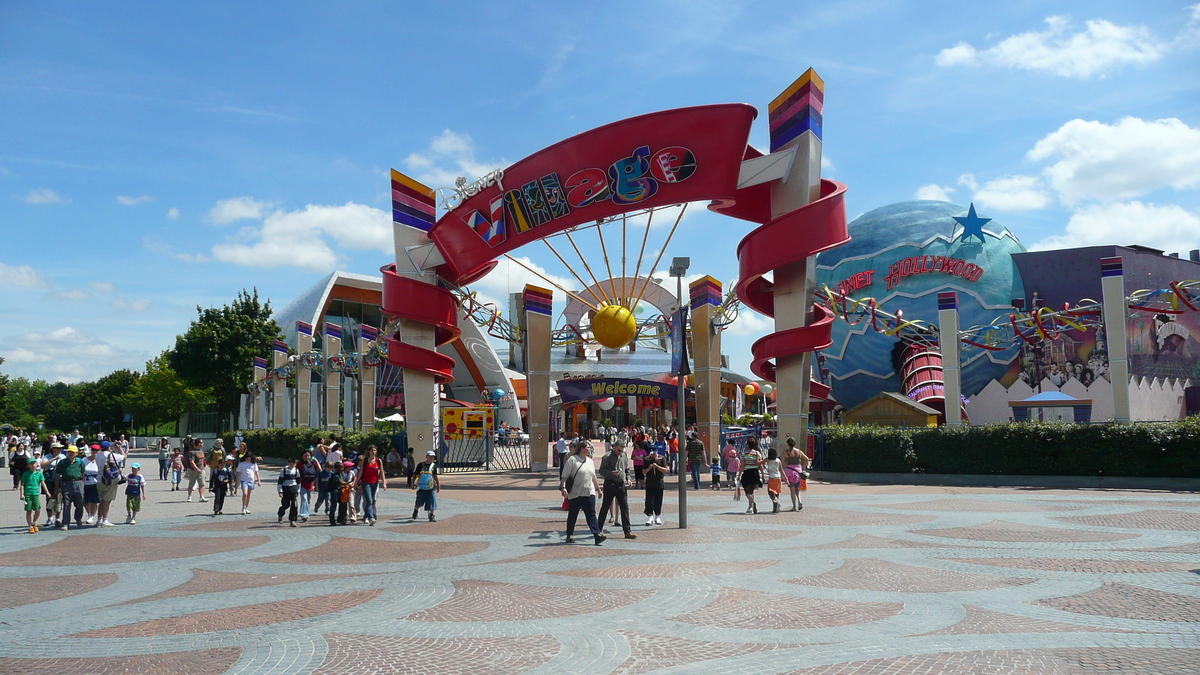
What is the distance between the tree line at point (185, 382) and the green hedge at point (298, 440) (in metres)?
7.26

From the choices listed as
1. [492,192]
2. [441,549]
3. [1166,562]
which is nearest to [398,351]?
[492,192]

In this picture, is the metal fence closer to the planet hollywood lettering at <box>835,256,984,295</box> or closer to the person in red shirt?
the person in red shirt

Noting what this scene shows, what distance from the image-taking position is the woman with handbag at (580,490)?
44.2 ft

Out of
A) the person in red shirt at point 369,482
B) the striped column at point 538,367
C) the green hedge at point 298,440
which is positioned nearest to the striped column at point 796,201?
the striped column at point 538,367

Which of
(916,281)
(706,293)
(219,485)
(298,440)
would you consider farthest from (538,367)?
(916,281)

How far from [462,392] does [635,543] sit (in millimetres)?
54727

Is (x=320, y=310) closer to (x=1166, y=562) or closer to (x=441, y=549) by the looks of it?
(x=441, y=549)

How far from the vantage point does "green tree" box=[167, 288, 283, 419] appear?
2253 inches

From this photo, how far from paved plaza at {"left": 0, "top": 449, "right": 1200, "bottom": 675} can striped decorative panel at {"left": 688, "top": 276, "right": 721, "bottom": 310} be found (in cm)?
1302

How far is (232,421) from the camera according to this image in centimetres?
7288

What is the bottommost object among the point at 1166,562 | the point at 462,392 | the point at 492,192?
the point at 1166,562

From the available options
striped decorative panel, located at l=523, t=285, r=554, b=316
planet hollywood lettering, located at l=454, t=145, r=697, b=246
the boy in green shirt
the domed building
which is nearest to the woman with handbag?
the boy in green shirt

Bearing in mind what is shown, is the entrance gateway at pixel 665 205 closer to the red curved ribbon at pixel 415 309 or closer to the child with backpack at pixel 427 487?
the red curved ribbon at pixel 415 309

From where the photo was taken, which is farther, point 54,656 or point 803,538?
point 803,538
